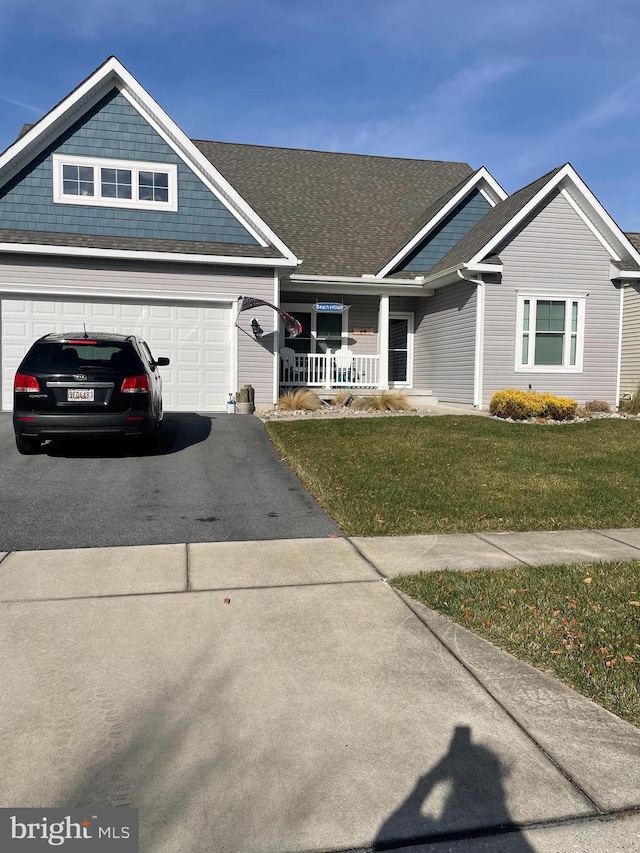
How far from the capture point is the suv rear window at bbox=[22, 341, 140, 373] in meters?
8.48

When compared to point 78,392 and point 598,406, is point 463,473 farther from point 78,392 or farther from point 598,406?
point 598,406

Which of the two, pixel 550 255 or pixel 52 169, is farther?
pixel 550 255

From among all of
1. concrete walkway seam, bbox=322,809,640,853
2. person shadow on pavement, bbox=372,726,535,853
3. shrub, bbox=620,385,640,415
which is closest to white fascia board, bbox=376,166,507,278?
shrub, bbox=620,385,640,415

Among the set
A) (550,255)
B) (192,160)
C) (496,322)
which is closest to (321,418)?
(496,322)

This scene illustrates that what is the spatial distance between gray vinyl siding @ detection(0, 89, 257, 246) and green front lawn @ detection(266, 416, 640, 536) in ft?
17.4

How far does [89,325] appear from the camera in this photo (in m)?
14.2

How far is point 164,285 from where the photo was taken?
14367 mm

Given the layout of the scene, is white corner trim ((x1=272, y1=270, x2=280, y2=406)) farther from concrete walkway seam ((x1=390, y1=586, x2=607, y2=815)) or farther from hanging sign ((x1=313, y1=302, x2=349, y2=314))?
concrete walkway seam ((x1=390, y1=586, x2=607, y2=815))

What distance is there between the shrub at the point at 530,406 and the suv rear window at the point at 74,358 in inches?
351

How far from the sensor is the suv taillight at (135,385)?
Answer: 8617 mm

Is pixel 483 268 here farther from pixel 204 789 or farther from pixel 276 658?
pixel 204 789

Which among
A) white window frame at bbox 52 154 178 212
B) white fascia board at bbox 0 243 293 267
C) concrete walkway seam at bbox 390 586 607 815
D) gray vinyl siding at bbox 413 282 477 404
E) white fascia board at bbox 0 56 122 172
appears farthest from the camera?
gray vinyl siding at bbox 413 282 477 404

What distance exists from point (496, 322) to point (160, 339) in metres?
8.39

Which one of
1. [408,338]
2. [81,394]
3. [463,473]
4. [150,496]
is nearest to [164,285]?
[81,394]
